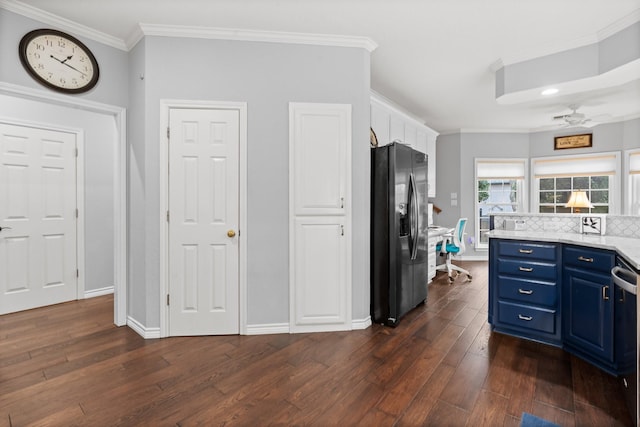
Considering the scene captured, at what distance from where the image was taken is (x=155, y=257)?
2.72 metres

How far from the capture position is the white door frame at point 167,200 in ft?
8.81

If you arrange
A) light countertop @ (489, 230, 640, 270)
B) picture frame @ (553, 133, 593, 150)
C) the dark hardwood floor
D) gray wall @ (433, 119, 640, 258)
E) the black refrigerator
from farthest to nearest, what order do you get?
gray wall @ (433, 119, 640, 258), picture frame @ (553, 133, 593, 150), the black refrigerator, light countertop @ (489, 230, 640, 270), the dark hardwood floor

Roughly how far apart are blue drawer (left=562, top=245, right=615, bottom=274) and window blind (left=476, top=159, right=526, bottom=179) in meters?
4.30

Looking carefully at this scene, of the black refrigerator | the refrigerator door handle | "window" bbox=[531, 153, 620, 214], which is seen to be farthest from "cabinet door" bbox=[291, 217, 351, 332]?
"window" bbox=[531, 153, 620, 214]

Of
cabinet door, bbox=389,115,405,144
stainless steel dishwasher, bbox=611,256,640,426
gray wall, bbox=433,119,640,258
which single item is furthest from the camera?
gray wall, bbox=433,119,640,258

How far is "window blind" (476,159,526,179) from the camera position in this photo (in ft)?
21.0

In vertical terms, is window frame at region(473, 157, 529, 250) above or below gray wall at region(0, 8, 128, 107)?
below

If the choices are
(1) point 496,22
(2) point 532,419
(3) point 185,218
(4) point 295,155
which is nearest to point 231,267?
(3) point 185,218

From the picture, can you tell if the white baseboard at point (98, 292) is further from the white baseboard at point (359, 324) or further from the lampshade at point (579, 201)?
the lampshade at point (579, 201)

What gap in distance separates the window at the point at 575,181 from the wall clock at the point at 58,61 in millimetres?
7158

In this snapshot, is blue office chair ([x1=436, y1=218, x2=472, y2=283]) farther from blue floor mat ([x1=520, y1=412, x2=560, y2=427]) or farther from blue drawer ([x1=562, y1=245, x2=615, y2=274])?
blue floor mat ([x1=520, y1=412, x2=560, y2=427])

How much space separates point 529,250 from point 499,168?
440 cm

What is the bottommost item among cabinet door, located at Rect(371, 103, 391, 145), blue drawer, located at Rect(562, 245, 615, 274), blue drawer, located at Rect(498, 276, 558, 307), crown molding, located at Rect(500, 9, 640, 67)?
blue drawer, located at Rect(498, 276, 558, 307)

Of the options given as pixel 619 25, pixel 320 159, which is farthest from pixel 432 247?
pixel 619 25
